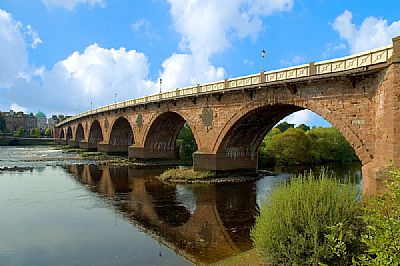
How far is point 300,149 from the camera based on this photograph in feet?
154

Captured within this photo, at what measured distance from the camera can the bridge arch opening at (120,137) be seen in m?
61.3

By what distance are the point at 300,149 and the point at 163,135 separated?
18.8 meters

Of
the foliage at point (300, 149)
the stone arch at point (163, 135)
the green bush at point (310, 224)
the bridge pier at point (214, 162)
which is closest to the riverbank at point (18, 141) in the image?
the stone arch at point (163, 135)

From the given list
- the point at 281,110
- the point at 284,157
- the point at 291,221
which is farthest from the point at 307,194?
the point at 284,157

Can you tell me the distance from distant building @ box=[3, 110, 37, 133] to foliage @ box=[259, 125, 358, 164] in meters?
151

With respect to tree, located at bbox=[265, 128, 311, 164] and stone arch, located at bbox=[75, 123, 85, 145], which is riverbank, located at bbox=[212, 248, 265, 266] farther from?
stone arch, located at bbox=[75, 123, 85, 145]

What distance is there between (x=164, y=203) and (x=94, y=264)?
985cm

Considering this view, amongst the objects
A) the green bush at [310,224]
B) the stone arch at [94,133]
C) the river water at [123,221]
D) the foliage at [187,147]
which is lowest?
the river water at [123,221]

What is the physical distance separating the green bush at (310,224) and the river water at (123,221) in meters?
2.06

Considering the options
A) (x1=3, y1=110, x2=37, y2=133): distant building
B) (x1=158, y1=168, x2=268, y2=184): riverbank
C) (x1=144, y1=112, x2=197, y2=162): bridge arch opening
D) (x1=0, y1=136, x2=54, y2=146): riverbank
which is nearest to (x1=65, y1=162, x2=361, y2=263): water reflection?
(x1=158, y1=168, x2=268, y2=184): riverbank

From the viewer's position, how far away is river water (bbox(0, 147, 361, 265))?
12.4m

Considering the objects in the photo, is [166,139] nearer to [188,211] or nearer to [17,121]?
[188,211]

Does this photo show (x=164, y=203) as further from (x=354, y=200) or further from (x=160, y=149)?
(x=160, y=149)

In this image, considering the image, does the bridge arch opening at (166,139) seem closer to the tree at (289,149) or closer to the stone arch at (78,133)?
the tree at (289,149)
